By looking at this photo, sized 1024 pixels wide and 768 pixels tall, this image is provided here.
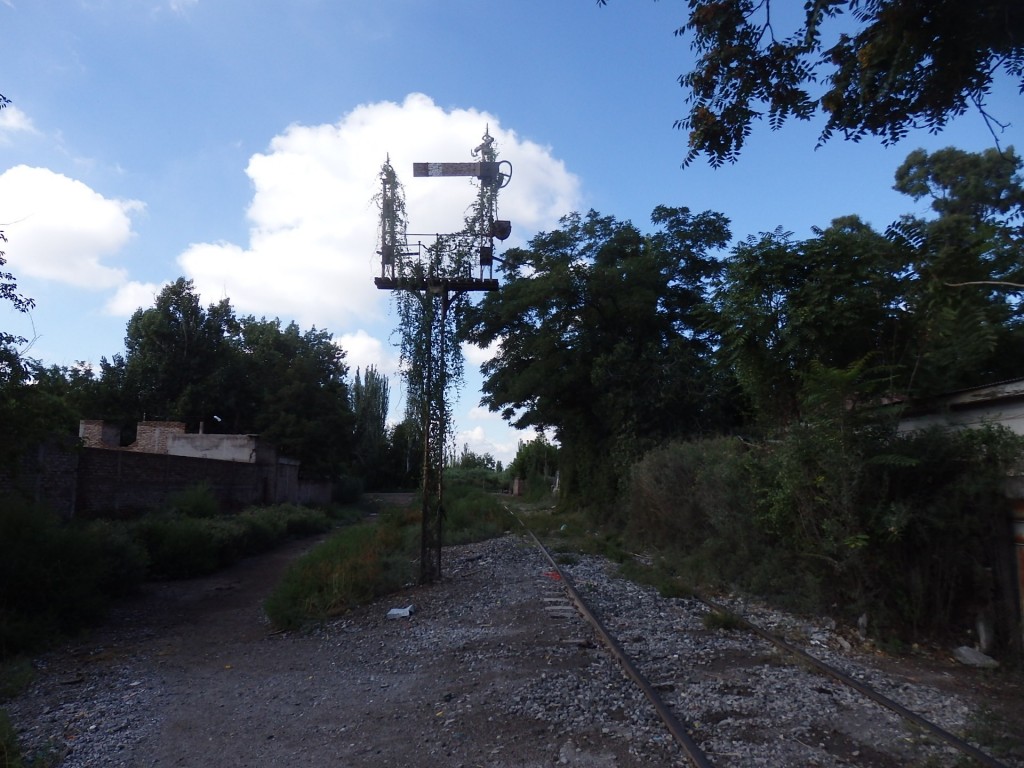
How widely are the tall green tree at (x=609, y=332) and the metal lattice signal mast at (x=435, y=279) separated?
9.76 meters

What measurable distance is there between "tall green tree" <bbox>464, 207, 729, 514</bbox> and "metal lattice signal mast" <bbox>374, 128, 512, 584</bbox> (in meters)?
9.76

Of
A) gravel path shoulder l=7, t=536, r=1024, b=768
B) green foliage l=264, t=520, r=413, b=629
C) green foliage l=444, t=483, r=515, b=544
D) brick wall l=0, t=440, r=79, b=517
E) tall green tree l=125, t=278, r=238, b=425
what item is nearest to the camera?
gravel path shoulder l=7, t=536, r=1024, b=768

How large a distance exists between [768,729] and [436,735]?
8.38 ft

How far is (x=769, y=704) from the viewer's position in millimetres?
6703

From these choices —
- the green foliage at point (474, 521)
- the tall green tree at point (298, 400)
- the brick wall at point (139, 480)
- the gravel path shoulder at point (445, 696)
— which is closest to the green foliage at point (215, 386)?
the tall green tree at point (298, 400)

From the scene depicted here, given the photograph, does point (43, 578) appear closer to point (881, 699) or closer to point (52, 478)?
point (52, 478)

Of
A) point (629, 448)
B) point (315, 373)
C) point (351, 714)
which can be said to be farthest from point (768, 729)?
point (315, 373)

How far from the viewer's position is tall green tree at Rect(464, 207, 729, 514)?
81.2 feet

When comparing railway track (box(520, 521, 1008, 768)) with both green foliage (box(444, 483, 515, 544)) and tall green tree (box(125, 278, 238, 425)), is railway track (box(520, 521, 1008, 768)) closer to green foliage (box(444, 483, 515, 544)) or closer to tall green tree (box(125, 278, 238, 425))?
green foliage (box(444, 483, 515, 544))

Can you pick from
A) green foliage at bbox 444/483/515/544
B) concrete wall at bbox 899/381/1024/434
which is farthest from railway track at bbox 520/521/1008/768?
green foliage at bbox 444/483/515/544

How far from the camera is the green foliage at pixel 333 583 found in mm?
12414

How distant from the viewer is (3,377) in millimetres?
11648

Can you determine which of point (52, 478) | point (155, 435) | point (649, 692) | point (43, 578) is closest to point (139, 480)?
point (52, 478)

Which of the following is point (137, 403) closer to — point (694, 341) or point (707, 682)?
point (694, 341)
